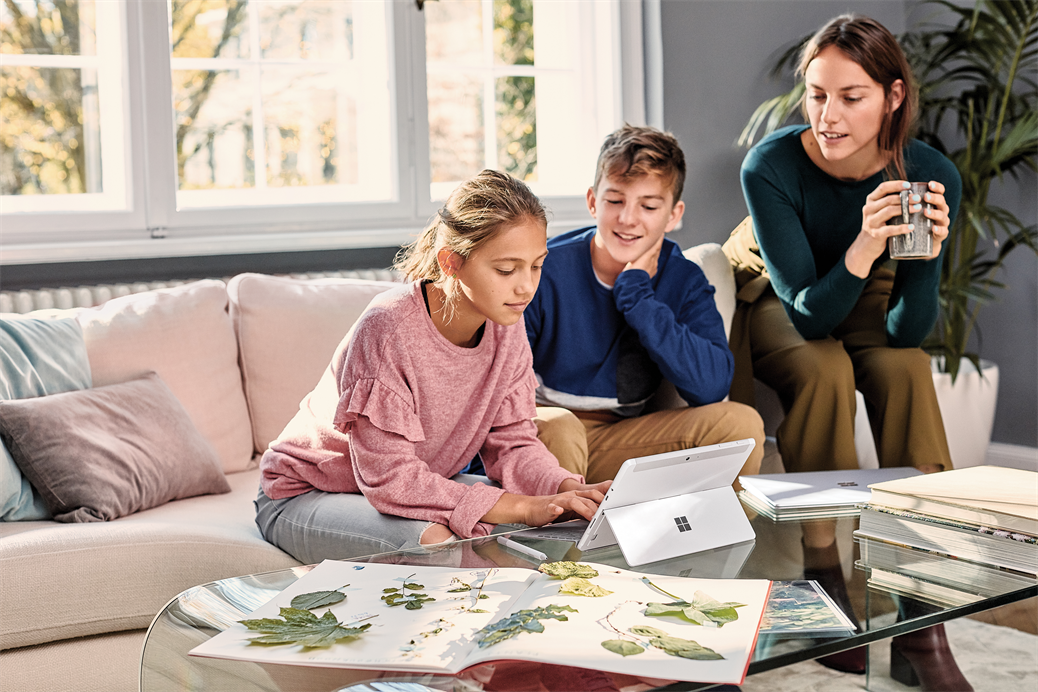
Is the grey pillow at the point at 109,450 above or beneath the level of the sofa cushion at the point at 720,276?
Result: beneath

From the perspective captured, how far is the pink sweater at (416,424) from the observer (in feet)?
4.65

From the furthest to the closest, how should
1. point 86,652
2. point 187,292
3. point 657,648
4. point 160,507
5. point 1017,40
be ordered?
point 1017,40
point 187,292
point 160,507
point 86,652
point 657,648

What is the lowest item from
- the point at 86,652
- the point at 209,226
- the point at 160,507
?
the point at 86,652

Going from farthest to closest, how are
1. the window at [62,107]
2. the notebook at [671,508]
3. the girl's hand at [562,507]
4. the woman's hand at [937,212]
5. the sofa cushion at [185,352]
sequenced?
the window at [62,107]
the sofa cushion at [185,352]
the woman's hand at [937,212]
the girl's hand at [562,507]
the notebook at [671,508]

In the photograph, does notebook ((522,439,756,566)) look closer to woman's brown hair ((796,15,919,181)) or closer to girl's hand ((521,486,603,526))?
girl's hand ((521,486,603,526))

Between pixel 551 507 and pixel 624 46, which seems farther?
pixel 624 46

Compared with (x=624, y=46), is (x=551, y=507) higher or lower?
lower

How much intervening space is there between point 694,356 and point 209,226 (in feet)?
4.75

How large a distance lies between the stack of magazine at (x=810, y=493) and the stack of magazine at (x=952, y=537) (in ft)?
0.47

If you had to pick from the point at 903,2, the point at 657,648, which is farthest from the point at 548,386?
the point at 903,2

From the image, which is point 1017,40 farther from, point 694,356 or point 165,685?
point 165,685

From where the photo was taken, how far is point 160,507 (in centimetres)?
185

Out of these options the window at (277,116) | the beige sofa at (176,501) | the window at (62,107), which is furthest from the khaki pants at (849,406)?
the window at (62,107)

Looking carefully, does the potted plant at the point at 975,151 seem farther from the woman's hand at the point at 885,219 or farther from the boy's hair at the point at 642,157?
the boy's hair at the point at 642,157
